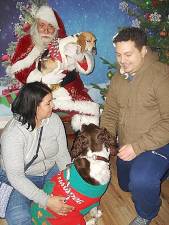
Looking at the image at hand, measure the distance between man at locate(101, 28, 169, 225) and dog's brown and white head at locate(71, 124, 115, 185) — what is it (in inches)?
10.1

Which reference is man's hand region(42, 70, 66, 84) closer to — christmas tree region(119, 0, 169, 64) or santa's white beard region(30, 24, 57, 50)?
santa's white beard region(30, 24, 57, 50)

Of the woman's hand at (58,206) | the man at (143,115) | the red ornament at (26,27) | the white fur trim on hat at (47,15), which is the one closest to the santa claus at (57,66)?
the white fur trim on hat at (47,15)

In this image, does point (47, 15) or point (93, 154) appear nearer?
point (93, 154)

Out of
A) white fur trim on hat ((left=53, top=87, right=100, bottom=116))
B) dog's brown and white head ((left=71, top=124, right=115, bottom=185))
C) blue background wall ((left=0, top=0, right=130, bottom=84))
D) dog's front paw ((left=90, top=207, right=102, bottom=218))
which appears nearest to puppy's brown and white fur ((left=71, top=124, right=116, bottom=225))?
dog's brown and white head ((left=71, top=124, right=115, bottom=185))

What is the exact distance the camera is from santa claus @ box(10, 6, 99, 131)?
3.53m

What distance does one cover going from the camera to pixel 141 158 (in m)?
2.53

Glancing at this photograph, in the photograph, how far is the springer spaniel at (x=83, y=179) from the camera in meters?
2.23

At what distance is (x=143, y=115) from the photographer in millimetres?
2562

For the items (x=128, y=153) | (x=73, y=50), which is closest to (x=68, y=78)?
(x=73, y=50)

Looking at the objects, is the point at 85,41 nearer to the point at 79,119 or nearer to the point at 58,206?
the point at 79,119

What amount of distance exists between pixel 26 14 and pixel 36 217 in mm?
2735

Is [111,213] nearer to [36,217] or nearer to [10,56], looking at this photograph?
[36,217]

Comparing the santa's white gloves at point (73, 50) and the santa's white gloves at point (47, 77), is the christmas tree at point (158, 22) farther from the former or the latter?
the santa's white gloves at point (47, 77)

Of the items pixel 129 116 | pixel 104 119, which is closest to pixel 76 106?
pixel 104 119
